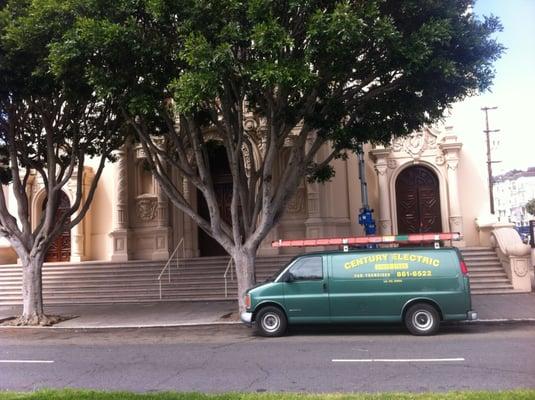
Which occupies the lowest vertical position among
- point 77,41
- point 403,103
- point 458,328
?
point 458,328

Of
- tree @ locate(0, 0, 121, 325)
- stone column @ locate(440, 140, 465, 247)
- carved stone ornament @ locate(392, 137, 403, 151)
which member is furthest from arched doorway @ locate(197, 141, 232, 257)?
stone column @ locate(440, 140, 465, 247)

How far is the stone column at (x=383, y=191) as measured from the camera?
67.1ft

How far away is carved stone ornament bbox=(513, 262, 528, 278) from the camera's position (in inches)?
606

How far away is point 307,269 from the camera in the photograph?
10.6m

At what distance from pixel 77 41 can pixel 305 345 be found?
722 cm

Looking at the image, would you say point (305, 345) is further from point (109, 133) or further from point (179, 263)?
point (179, 263)

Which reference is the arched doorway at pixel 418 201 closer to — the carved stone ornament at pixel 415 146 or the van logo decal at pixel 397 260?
the carved stone ornament at pixel 415 146

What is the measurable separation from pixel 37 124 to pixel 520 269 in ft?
47.9

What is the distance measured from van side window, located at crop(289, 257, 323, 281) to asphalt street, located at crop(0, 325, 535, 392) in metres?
1.16

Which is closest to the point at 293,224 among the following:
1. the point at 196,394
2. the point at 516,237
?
the point at 516,237

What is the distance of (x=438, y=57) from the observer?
1036 centimetres

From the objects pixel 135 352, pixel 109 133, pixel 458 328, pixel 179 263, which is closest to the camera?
pixel 135 352

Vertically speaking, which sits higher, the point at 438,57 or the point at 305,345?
the point at 438,57

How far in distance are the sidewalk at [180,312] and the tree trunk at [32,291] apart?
0.78m
